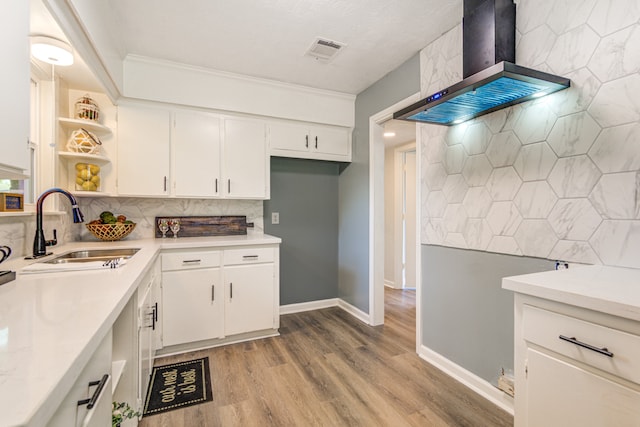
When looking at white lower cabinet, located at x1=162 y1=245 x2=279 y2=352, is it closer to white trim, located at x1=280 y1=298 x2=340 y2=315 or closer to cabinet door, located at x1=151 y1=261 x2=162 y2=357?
cabinet door, located at x1=151 y1=261 x2=162 y2=357

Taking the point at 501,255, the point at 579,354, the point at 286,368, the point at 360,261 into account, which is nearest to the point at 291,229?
the point at 360,261

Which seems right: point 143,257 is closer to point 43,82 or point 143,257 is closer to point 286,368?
point 286,368

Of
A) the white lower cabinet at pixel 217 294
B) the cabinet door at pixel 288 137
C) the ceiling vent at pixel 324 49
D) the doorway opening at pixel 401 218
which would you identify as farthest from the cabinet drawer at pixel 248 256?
the doorway opening at pixel 401 218

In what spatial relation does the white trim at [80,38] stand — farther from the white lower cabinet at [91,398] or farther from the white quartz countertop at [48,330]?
the white lower cabinet at [91,398]

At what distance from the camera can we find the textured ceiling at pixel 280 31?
1.92 m

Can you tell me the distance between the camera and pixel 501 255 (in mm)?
1788

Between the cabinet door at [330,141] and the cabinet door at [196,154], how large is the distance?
40.5 inches

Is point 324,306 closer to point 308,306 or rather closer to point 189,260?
point 308,306

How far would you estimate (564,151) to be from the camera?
1.49 m

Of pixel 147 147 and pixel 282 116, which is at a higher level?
pixel 282 116

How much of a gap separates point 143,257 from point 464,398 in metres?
2.16

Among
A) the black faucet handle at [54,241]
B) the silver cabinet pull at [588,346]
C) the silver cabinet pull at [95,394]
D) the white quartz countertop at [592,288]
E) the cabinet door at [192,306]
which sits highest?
the black faucet handle at [54,241]

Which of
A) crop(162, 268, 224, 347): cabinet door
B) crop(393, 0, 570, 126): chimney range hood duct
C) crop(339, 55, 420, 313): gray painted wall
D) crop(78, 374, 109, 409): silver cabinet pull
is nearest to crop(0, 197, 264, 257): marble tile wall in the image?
crop(162, 268, 224, 347): cabinet door

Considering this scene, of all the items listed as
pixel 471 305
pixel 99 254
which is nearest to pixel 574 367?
pixel 471 305
